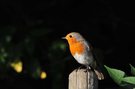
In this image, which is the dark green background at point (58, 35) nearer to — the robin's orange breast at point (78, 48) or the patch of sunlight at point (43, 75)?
the patch of sunlight at point (43, 75)

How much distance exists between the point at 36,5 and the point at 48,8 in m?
0.16

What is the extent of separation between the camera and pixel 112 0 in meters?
7.02

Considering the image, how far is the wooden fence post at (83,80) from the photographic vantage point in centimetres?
302

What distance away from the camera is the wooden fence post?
3018 millimetres

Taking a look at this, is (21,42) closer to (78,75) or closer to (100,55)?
(100,55)

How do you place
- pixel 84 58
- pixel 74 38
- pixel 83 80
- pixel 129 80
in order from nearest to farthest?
pixel 129 80
pixel 83 80
pixel 74 38
pixel 84 58

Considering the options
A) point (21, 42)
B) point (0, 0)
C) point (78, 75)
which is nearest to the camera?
point (78, 75)

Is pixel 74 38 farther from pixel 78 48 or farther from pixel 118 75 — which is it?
pixel 118 75

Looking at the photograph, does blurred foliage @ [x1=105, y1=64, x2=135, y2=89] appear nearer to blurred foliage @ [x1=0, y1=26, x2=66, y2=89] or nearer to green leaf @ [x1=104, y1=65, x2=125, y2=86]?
green leaf @ [x1=104, y1=65, x2=125, y2=86]

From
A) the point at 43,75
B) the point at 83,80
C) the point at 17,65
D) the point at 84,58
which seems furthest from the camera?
the point at 43,75

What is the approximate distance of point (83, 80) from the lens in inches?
120

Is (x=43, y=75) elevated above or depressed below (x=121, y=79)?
above

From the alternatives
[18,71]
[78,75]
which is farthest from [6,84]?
[78,75]

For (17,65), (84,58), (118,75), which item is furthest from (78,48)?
(118,75)
